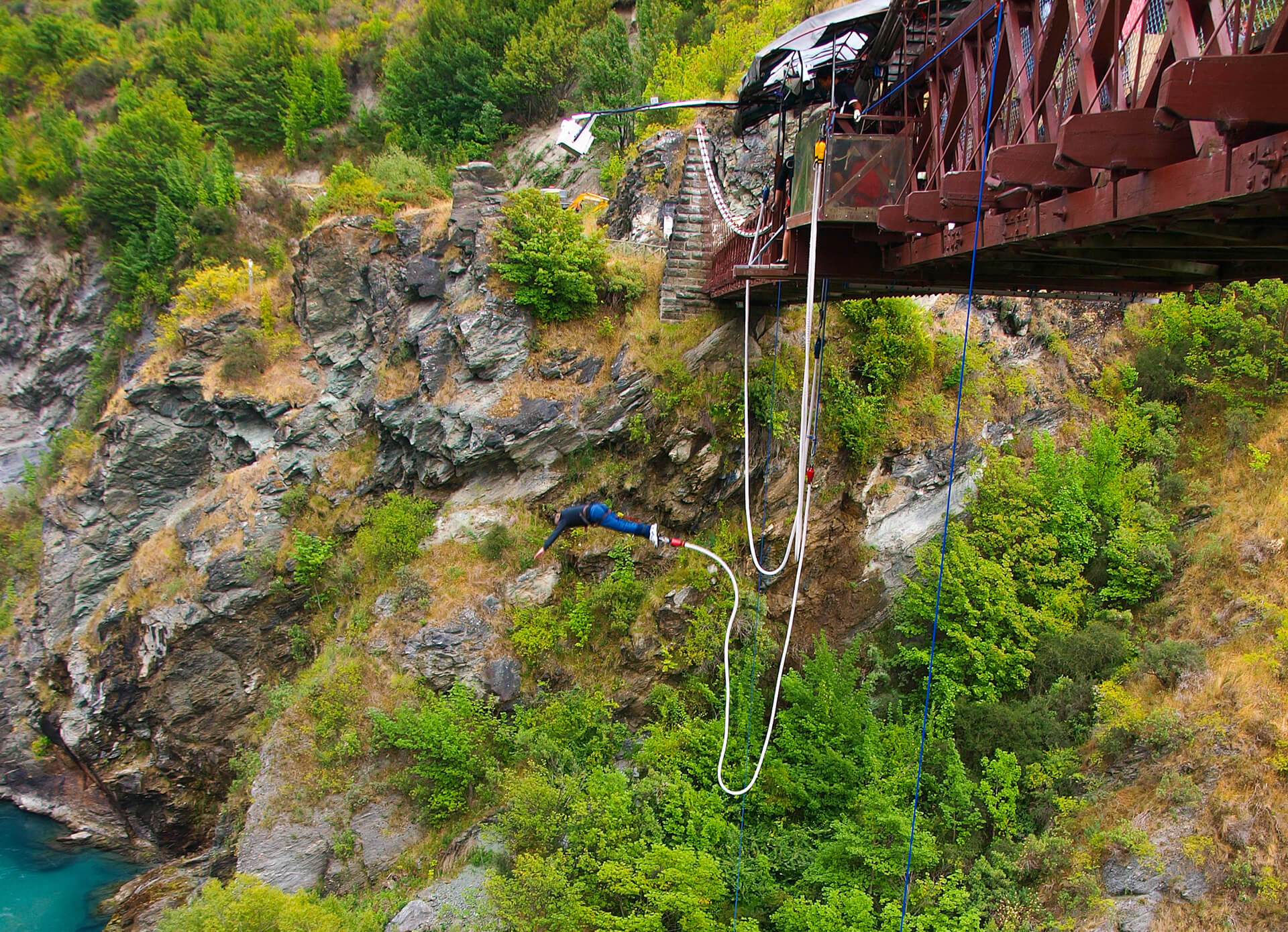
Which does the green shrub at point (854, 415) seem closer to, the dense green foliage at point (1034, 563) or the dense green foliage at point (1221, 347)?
the dense green foliage at point (1034, 563)

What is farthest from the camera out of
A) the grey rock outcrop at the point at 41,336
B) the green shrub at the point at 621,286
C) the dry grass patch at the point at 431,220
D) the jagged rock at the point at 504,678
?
the grey rock outcrop at the point at 41,336

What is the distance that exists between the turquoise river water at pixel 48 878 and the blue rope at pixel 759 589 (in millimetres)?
14908

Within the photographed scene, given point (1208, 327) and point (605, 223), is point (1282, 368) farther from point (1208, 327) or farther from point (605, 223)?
point (605, 223)

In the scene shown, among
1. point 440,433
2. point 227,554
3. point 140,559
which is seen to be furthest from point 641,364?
point 140,559

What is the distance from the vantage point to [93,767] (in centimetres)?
1648

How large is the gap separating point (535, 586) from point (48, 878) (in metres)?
15.0

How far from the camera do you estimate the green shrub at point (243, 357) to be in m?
17.0

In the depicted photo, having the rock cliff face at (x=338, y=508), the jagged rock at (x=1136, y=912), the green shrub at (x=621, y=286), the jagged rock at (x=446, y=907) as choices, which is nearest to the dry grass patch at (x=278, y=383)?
the rock cliff face at (x=338, y=508)

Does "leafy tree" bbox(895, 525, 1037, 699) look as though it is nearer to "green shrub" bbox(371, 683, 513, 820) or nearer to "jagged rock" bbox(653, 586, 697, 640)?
"jagged rock" bbox(653, 586, 697, 640)

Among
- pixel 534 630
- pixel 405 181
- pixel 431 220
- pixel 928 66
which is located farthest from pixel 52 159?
pixel 928 66

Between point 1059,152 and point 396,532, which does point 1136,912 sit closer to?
point 1059,152

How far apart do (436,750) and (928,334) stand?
473 inches

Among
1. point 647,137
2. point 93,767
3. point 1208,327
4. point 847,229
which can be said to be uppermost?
point 647,137

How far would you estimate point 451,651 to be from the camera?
12039 mm
